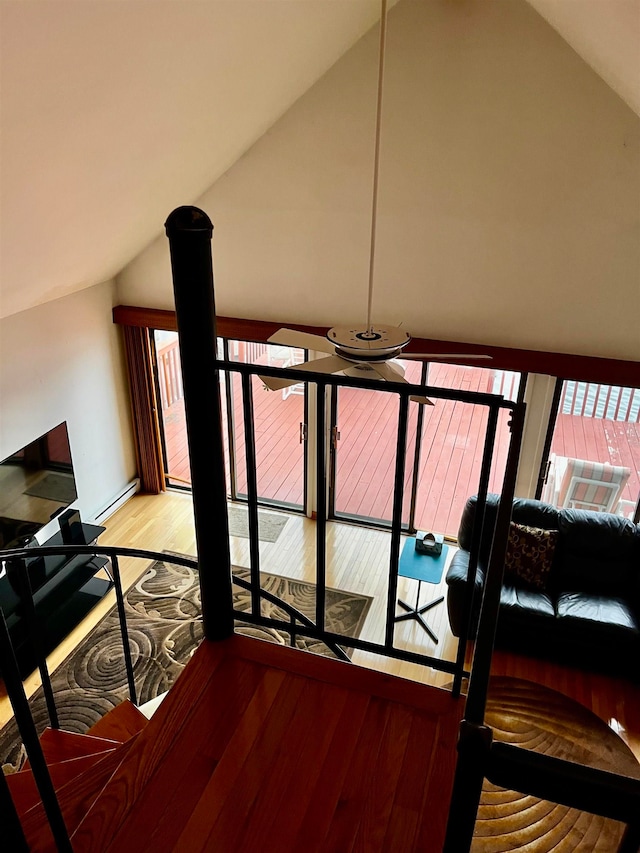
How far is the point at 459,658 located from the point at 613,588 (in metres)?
3.68

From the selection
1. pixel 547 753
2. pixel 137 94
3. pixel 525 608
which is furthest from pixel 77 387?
pixel 547 753

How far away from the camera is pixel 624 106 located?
174 inches

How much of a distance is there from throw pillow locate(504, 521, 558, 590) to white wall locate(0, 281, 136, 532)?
3.97 m

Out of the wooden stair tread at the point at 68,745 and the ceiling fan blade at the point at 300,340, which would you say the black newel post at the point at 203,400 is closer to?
the wooden stair tread at the point at 68,745

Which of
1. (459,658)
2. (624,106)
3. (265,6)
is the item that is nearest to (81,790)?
(459,658)

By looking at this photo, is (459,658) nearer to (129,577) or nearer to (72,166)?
(72,166)

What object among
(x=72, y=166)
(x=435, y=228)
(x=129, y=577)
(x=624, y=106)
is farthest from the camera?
(x=129, y=577)

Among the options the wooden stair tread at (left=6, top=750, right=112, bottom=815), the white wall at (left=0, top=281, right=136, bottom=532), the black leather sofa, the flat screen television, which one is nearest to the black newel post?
the wooden stair tread at (left=6, top=750, right=112, bottom=815)

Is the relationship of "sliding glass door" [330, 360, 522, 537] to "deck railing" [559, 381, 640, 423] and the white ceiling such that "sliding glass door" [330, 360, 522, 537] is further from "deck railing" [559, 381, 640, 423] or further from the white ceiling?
the white ceiling

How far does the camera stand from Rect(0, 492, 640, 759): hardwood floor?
4.55 metres

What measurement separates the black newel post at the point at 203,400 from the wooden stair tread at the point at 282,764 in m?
0.22

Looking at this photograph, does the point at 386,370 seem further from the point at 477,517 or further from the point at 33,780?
the point at 33,780

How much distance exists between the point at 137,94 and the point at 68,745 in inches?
124

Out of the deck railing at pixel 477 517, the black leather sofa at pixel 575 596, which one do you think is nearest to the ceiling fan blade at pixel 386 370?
the deck railing at pixel 477 517
